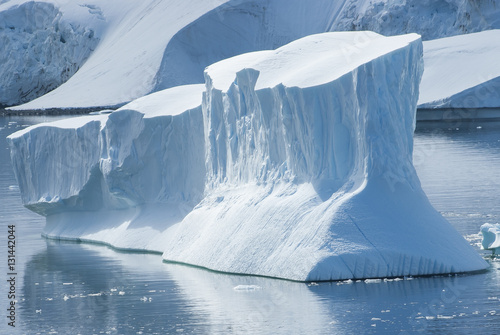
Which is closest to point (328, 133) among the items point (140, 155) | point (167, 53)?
point (140, 155)

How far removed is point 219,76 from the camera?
43.1 feet

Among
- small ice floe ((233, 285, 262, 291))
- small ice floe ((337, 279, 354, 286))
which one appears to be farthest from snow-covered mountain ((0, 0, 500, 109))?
A: small ice floe ((233, 285, 262, 291))

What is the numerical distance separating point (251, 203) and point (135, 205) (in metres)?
3.22

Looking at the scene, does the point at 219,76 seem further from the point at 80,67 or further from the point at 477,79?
the point at 80,67

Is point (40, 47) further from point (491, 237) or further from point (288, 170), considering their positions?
point (491, 237)

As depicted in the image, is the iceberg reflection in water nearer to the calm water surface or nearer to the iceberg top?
the calm water surface

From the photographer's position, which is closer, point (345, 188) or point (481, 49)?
point (345, 188)

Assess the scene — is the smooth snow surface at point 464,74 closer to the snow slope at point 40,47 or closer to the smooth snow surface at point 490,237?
the smooth snow surface at point 490,237

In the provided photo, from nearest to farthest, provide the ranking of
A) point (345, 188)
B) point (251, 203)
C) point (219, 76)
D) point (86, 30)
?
point (345, 188) < point (251, 203) < point (219, 76) < point (86, 30)

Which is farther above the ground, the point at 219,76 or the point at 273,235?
the point at 219,76

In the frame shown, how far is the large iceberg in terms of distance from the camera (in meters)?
10.2

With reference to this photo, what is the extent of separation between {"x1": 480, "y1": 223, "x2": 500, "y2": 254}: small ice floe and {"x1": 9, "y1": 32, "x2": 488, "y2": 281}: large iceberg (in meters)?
0.99

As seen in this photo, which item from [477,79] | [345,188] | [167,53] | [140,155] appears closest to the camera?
[345,188]

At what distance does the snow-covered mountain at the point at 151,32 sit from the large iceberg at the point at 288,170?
27.5m
